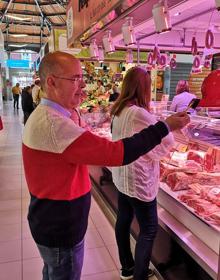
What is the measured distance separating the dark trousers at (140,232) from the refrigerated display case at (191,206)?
242 millimetres

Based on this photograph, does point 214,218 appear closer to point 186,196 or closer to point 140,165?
point 186,196

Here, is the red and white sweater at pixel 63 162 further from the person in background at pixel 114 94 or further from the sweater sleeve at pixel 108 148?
the person in background at pixel 114 94

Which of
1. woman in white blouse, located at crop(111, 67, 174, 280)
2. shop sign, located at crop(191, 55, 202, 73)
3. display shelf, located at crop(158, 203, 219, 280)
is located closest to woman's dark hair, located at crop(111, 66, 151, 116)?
woman in white blouse, located at crop(111, 67, 174, 280)

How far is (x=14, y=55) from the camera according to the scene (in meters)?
31.0

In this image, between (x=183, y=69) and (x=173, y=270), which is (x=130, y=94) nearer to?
(x=173, y=270)

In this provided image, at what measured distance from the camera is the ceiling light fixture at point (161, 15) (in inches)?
106

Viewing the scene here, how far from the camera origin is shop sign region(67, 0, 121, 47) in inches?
143

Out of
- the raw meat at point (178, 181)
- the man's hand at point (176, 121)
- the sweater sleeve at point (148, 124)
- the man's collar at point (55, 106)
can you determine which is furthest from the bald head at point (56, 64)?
the raw meat at point (178, 181)

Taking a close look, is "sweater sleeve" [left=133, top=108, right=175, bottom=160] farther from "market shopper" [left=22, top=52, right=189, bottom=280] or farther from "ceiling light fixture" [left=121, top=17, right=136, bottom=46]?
"ceiling light fixture" [left=121, top=17, right=136, bottom=46]

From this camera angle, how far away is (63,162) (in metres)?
1.51

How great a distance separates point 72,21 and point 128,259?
4.65 m

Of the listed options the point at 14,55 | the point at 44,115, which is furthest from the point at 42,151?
the point at 14,55

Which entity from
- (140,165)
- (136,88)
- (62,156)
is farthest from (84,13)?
(62,156)

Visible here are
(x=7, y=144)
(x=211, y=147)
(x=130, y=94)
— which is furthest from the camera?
(x=7, y=144)
